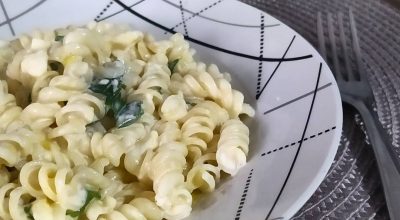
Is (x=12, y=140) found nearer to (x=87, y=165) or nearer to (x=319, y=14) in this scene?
(x=87, y=165)

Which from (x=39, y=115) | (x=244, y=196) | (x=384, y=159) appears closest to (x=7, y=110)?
(x=39, y=115)

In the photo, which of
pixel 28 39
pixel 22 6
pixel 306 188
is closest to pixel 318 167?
pixel 306 188

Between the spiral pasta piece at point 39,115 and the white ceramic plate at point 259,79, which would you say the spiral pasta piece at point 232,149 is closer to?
the white ceramic plate at point 259,79

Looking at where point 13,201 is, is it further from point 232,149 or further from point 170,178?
point 232,149

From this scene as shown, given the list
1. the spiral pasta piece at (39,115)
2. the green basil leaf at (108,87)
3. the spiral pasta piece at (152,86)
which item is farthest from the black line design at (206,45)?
the spiral pasta piece at (39,115)

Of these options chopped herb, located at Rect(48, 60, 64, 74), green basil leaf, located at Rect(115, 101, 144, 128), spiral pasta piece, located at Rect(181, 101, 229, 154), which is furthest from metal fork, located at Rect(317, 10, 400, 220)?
chopped herb, located at Rect(48, 60, 64, 74)

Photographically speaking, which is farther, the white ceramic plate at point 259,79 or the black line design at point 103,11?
the black line design at point 103,11

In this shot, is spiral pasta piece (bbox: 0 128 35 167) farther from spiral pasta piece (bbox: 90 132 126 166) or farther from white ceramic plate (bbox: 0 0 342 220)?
white ceramic plate (bbox: 0 0 342 220)
